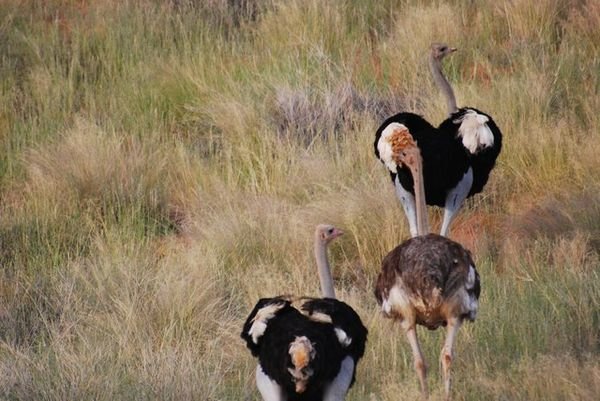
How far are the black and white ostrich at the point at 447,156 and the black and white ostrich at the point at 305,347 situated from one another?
98.8 inches

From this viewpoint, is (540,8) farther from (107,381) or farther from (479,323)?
(107,381)

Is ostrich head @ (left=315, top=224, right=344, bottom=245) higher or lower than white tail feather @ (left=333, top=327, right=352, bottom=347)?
lower

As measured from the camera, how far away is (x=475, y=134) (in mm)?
8938

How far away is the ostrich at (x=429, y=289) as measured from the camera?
6.75 metres

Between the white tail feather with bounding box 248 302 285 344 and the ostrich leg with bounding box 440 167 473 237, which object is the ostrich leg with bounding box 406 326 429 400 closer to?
the white tail feather with bounding box 248 302 285 344

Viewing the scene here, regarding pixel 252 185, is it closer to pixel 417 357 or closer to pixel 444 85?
pixel 444 85

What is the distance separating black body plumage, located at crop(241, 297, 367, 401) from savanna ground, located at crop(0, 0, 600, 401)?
82cm

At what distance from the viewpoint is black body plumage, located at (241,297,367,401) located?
5.90 meters

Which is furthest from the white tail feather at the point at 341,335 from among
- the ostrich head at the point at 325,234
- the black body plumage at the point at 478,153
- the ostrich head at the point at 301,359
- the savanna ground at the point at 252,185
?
the black body plumage at the point at 478,153

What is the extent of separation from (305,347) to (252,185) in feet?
15.9

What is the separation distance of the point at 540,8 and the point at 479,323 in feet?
19.1

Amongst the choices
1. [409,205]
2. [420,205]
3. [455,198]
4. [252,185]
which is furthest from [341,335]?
[252,185]

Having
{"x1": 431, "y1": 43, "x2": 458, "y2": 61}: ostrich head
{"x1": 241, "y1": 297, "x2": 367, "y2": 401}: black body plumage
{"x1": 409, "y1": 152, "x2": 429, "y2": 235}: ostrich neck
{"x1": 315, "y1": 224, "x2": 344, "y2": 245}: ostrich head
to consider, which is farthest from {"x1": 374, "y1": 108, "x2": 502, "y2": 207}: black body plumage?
{"x1": 241, "y1": 297, "x2": 367, "y2": 401}: black body plumage

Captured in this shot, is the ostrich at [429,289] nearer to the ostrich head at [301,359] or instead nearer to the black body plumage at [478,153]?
the ostrich head at [301,359]
